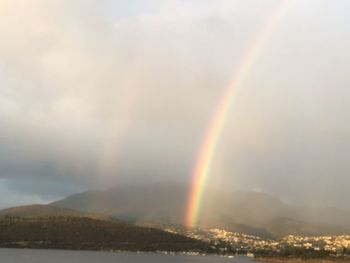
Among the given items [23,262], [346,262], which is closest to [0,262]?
[23,262]

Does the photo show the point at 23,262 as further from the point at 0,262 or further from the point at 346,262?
the point at 346,262
